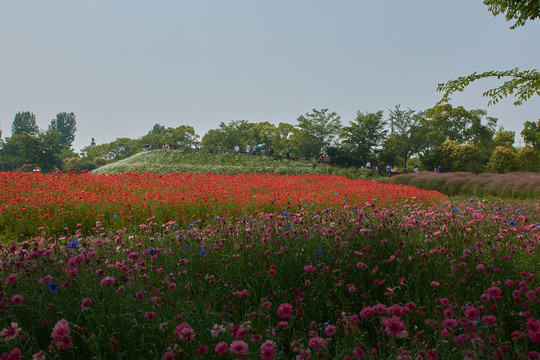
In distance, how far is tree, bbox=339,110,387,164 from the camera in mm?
35500

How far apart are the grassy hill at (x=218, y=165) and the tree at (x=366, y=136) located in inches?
344

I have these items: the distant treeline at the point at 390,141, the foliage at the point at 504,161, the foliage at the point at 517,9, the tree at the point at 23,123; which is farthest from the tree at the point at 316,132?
the tree at the point at 23,123

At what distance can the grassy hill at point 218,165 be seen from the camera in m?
24.5

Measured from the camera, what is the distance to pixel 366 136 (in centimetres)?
3606

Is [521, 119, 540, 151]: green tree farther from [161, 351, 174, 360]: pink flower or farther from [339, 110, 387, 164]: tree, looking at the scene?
[161, 351, 174, 360]: pink flower

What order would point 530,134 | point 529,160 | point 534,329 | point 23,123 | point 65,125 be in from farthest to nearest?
point 65,125, point 23,123, point 530,134, point 529,160, point 534,329

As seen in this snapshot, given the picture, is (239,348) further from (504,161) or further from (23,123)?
(23,123)

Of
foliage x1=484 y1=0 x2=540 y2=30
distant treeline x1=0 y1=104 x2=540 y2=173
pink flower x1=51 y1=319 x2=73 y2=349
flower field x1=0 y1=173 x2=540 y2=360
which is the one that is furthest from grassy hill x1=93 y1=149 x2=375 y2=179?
pink flower x1=51 y1=319 x2=73 y2=349

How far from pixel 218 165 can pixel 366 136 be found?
17.5 m

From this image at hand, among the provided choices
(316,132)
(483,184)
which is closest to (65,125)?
(316,132)

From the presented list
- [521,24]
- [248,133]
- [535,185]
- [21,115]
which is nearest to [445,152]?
[535,185]

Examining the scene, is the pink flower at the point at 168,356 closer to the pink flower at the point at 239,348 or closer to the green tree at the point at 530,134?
the pink flower at the point at 239,348

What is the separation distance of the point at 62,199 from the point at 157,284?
22.0 ft

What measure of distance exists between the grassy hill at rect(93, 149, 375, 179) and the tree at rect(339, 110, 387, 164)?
875cm
